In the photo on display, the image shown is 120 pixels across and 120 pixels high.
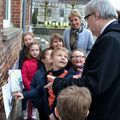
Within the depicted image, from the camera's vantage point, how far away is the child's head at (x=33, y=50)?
6.41 metres

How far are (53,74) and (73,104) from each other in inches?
70.1

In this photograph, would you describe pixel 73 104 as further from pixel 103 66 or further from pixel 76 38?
pixel 76 38

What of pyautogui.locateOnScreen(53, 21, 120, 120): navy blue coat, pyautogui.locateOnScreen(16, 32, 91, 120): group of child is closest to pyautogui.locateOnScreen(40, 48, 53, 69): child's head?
pyautogui.locateOnScreen(16, 32, 91, 120): group of child

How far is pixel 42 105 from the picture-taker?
5.34 metres

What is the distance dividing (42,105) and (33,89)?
0.93ft

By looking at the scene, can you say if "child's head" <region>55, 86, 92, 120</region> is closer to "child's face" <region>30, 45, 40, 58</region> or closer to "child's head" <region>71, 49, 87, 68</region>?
"child's head" <region>71, 49, 87, 68</region>

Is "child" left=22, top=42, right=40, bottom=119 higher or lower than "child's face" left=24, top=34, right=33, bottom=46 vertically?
lower

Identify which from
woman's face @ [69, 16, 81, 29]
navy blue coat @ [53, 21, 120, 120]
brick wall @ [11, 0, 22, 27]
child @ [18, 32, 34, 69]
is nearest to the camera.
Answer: navy blue coat @ [53, 21, 120, 120]

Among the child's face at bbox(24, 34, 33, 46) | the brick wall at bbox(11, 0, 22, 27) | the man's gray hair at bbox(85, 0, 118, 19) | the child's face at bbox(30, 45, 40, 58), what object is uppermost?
the man's gray hair at bbox(85, 0, 118, 19)

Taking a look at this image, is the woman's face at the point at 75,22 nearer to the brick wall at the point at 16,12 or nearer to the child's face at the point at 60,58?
the child's face at the point at 60,58

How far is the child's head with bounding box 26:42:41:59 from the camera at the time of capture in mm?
6406

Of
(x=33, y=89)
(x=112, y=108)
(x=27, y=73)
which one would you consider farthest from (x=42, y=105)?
(x=112, y=108)

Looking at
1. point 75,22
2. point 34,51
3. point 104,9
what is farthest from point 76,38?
point 104,9

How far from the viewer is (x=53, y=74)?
15.7 ft
